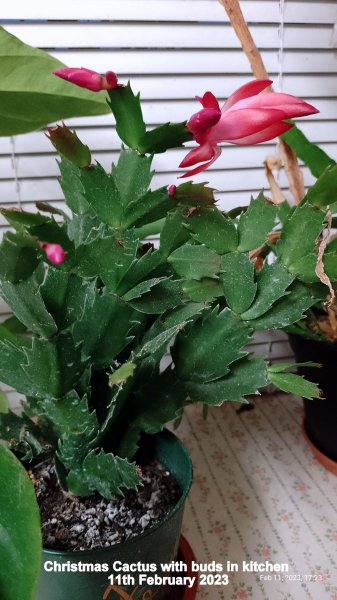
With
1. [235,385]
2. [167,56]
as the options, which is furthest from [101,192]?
[167,56]

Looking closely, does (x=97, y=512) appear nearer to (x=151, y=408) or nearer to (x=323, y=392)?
(x=151, y=408)

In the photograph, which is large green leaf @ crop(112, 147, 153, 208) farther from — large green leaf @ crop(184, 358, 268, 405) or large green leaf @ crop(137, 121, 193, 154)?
large green leaf @ crop(184, 358, 268, 405)

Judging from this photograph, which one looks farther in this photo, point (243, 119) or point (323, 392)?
point (323, 392)

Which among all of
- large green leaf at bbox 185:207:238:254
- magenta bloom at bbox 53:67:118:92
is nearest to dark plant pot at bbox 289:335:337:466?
large green leaf at bbox 185:207:238:254

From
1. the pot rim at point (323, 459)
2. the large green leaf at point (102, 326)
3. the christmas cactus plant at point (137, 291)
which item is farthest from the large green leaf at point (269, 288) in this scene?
the pot rim at point (323, 459)

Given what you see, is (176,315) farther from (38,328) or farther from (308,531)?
(308,531)

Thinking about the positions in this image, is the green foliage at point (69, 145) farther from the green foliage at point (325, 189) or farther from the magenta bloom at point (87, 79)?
the green foliage at point (325, 189)
